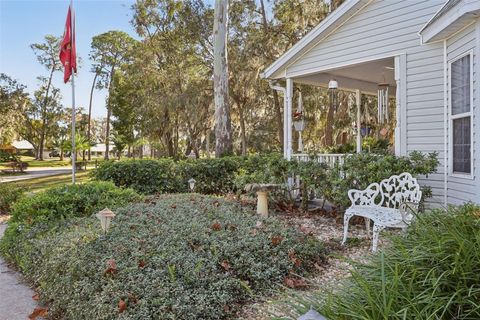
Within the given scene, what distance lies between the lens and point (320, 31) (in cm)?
763

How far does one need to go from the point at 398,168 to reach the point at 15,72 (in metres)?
33.0

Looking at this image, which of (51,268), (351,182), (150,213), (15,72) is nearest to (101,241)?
(51,268)

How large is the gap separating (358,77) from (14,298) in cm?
826

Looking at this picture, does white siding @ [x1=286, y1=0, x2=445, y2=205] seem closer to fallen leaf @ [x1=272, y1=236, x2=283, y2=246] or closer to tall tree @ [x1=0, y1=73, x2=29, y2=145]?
fallen leaf @ [x1=272, y1=236, x2=283, y2=246]

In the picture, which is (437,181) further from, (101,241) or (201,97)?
(201,97)

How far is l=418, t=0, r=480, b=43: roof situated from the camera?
429 cm

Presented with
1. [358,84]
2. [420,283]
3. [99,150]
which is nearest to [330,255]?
[420,283]

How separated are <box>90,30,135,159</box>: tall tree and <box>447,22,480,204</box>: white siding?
2672cm

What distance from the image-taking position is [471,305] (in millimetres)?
1839

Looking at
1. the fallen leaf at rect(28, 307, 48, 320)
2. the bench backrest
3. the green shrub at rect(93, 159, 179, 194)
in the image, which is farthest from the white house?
the fallen leaf at rect(28, 307, 48, 320)

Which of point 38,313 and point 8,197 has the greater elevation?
point 8,197

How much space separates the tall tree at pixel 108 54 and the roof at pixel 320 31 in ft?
75.0

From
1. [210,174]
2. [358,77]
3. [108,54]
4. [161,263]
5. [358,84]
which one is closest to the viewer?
[161,263]

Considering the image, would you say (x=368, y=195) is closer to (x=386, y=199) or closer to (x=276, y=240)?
(x=386, y=199)
